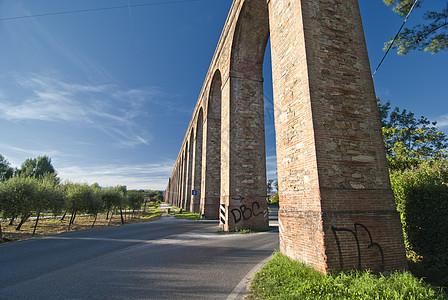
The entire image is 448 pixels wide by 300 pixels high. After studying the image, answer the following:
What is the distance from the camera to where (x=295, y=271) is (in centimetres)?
376

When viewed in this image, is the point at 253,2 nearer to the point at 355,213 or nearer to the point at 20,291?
the point at 355,213

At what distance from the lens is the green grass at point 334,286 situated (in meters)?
2.86

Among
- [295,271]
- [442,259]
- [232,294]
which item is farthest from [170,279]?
[442,259]

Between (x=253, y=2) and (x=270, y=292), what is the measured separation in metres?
11.1

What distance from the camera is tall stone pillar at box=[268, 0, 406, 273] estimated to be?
3.88m

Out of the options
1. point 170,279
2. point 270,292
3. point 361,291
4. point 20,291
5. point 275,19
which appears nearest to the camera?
point 361,291

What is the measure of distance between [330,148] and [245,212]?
629 centimetres

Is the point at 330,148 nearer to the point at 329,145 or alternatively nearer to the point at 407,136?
the point at 329,145

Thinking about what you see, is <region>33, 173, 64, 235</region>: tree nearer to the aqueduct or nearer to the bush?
the aqueduct

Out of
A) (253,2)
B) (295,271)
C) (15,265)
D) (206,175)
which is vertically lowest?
(15,265)

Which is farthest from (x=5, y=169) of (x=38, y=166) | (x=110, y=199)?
(x=110, y=199)

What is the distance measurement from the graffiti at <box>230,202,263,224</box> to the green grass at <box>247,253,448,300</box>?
18.6ft

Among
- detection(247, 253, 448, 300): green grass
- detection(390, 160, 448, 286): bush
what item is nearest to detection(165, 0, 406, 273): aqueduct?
detection(247, 253, 448, 300): green grass

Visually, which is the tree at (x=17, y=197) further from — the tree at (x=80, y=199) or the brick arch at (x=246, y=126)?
the brick arch at (x=246, y=126)
